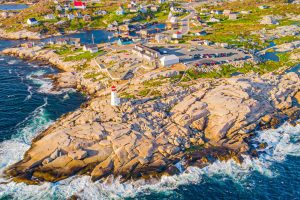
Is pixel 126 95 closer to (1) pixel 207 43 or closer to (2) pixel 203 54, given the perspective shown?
(2) pixel 203 54

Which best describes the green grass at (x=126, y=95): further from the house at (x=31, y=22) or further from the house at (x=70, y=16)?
the house at (x=70, y=16)

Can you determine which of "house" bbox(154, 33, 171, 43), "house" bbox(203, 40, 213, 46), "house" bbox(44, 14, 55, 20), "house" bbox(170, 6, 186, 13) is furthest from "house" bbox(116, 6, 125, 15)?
"house" bbox(203, 40, 213, 46)

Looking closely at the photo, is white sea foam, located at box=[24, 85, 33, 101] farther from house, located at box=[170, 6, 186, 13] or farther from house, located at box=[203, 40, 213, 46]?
house, located at box=[170, 6, 186, 13]

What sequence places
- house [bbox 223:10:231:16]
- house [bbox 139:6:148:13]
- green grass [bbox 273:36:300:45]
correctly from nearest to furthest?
green grass [bbox 273:36:300:45]
house [bbox 223:10:231:16]
house [bbox 139:6:148:13]

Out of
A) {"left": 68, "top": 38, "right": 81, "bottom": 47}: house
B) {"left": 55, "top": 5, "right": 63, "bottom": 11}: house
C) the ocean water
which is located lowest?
the ocean water

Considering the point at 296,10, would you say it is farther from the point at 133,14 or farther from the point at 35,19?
the point at 35,19

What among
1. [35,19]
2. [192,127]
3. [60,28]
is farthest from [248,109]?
[35,19]

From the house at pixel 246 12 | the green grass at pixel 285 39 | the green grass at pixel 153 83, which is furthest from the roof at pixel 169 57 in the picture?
the house at pixel 246 12

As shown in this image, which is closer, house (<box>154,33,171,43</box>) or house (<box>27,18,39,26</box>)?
house (<box>154,33,171,43</box>)
